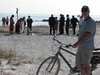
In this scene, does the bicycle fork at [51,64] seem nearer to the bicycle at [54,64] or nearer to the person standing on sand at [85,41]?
the bicycle at [54,64]

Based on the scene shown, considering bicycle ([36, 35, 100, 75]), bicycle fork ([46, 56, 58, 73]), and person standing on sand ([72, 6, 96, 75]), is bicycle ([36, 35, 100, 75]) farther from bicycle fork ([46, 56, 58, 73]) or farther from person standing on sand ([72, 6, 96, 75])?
person standing on sand ([72, 6, 96, 75])

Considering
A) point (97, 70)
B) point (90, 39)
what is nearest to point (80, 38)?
point (90, 39)

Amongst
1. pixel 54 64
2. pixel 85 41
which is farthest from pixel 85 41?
pixel 54 64

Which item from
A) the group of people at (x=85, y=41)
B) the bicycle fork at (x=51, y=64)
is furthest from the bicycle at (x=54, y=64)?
the group of people at (x=85, y=41)

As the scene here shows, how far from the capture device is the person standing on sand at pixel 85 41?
9.50 meters

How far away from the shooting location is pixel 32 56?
16.9m

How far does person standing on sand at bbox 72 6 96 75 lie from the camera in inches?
374

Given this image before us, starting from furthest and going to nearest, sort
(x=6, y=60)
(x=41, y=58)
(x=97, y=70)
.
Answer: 1. (x=41, y=58)
2. (x=6, y=60)
3. (x=97, y=70)

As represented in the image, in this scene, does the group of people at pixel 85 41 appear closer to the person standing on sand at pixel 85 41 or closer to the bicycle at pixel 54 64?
the person standing on sand at pixel 85 41

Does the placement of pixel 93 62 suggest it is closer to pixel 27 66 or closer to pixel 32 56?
pixel 27 66

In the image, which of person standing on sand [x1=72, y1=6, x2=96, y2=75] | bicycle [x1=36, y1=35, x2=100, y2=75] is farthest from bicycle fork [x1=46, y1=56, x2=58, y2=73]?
person standing on sand [x1=72, y1=6, x2=96, y2=75]

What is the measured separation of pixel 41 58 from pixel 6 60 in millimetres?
1876

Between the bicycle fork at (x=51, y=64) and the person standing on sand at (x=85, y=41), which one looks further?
the bicycle fork at (x=51, y=64)

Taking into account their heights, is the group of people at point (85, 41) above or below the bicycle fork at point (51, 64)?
above
